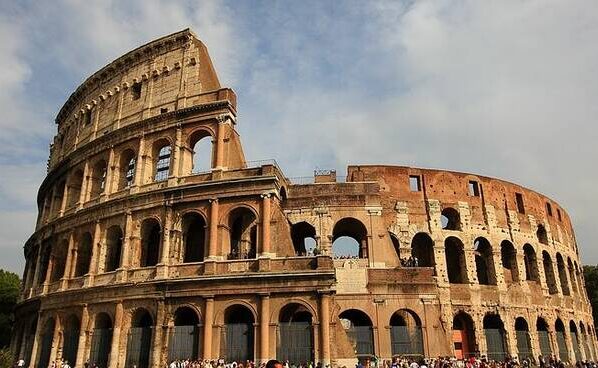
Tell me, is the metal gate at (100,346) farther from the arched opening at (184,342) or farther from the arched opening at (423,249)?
the arched opening at (423,249)

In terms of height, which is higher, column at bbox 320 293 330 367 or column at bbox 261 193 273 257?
column at bbox 261 193 273 257

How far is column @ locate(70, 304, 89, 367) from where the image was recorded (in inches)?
814

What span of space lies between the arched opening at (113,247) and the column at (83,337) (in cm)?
212

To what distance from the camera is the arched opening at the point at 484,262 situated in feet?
83.5

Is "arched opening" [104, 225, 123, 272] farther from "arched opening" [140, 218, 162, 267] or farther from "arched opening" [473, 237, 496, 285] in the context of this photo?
"arched opening" [473, 237, 496, 285]

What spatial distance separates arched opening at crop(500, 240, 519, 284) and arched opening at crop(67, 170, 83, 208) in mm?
23698

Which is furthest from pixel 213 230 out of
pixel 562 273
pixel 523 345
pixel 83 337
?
pixel 562 273

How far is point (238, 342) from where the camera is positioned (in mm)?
18266

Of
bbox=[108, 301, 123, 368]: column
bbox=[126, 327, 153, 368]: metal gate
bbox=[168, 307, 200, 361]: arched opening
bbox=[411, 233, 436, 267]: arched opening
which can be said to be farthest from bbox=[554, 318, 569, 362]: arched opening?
bbox=[108, 301, 123, 368]: column

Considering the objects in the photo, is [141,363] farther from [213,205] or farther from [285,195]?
[285,195]

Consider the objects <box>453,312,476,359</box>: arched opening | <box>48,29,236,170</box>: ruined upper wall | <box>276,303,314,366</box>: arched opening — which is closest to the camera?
Answer: <box>276,303,314,366</box>: arched opening

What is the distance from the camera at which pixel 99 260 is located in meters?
22.2

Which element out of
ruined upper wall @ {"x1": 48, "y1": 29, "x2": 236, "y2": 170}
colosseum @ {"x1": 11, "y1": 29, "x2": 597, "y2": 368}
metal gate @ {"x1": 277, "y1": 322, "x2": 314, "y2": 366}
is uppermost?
ruined upper wall @ {"x1": 48, "y1": 29, "x2": 236, "y2": 170}

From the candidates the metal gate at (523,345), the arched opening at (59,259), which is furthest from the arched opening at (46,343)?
the metal gate at (523,345)
